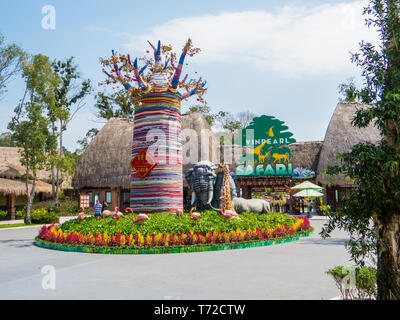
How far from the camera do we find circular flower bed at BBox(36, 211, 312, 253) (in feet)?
32.2

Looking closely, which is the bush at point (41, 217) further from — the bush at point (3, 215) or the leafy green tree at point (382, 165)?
the leafy green tree at point (382, 165)

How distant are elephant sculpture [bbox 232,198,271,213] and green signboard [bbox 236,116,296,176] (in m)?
13.0

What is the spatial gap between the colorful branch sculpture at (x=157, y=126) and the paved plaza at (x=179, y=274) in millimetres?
3984

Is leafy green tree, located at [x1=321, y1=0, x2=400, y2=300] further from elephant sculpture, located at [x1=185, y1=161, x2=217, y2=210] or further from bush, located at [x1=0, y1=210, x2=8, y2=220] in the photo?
bush, located at [x1=0, y1=210, x2=8, y2=220]

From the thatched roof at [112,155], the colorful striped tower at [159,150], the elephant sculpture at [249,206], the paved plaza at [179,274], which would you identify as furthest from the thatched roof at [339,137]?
the paved plaza at [179,274]

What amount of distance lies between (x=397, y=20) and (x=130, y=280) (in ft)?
18.5

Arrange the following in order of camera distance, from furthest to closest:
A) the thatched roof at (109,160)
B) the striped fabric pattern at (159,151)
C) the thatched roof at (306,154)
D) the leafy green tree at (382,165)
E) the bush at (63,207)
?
the bush at (63,207), the thatched roof at (109,160), the thatched roof at (306,154), the striped fabric pattern at (159,151), the leafy green tree at (382,165)

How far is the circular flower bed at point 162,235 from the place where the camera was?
981cm

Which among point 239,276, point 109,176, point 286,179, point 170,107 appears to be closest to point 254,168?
point 286,179

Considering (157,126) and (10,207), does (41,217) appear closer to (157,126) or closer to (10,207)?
(10,207)

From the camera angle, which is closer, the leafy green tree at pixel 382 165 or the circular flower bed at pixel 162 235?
the leafy green tree at pixel 382 165

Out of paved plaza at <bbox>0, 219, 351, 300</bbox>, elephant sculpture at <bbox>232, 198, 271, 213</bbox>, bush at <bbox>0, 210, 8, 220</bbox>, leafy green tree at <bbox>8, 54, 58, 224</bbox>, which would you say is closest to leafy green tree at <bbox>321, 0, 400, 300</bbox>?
paved plaza at <bbox>0, 219, 351, 300</bbox>

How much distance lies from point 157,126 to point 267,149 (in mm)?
16474

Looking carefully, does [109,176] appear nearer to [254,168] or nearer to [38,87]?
[38,87]
